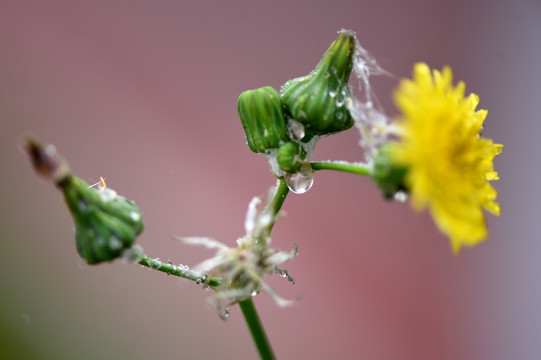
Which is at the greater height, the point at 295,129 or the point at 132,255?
the point at 295,129

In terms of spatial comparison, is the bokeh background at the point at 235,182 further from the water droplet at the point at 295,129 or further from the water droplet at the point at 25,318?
the water droplet at the point at 295,129

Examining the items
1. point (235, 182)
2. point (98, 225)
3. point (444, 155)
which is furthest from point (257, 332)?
point (235, 182)

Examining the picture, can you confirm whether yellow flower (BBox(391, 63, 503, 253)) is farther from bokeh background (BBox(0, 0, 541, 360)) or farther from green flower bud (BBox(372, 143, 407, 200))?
bokeh background (BBox(0, 0, 541, 360))

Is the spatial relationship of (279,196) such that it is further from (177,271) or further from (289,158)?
(177,271)

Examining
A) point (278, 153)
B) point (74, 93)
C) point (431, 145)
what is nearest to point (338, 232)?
point (74, 93)

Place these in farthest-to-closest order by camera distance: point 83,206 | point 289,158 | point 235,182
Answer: point 235,182, point 289,158, point 83,206

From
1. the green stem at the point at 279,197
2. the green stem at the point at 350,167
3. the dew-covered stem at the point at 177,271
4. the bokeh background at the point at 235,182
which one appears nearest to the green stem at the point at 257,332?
the dew-covered stem at the point at 177,271

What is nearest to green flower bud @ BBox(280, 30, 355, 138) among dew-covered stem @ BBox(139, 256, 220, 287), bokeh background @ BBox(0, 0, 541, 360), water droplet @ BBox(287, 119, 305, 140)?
water droplet @ BBox(287, 119, 305, 140)
